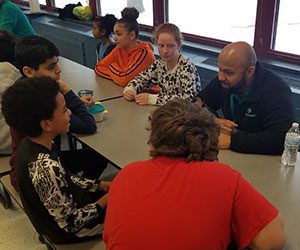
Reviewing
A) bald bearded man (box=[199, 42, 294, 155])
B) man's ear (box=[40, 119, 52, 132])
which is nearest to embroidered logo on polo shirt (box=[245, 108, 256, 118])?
bald bearded man (box=[199, 42, 294, 155])

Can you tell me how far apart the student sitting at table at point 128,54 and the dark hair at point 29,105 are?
146 centimetres

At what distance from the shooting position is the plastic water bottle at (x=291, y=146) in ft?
5.38

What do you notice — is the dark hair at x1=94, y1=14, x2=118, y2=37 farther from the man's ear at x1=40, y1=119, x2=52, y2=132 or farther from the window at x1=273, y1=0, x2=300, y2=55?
the man's ear at x1=40, y1=119, x2=52, y2=132

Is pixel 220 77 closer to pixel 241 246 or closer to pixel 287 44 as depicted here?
pixel 241 246

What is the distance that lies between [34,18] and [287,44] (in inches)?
163

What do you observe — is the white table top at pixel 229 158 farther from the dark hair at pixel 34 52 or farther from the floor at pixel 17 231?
the dark hair at pixel 34 52

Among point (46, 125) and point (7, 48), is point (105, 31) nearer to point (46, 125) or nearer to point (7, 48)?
point (7, 48)

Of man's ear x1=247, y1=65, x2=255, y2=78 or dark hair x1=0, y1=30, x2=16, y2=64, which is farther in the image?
dark hair x1=0, y1=30, x2=16, y2=64

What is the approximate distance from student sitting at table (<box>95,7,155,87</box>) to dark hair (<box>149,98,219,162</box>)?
1.77 meters

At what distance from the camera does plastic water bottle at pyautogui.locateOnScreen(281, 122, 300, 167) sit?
5.38ft

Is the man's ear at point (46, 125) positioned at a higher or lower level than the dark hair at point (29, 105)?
lower

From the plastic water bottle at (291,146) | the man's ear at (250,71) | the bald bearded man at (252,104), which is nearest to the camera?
the plastic water bottle at (291,146)

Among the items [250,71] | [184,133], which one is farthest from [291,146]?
[184,133]

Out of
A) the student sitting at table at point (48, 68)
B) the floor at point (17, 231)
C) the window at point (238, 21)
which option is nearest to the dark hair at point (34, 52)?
the student sitting at table at point (48, 68)
